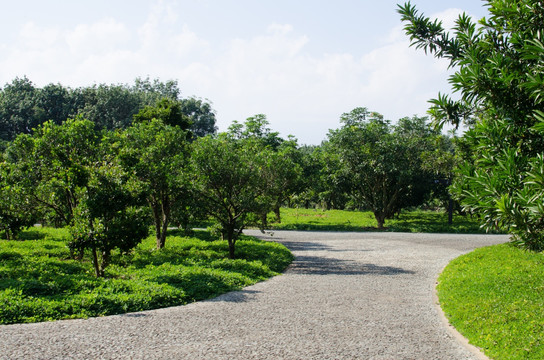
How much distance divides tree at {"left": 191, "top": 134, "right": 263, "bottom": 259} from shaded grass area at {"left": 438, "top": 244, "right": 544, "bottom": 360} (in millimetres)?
7195

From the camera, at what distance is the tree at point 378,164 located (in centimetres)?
3030

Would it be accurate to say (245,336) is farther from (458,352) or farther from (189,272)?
(189,272)

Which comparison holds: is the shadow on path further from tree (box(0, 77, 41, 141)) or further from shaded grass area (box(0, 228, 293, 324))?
tree (box(0, 77, 41, 141))

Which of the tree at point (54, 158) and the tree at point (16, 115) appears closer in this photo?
the tree at point (54, 158)

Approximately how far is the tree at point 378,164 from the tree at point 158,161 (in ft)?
50.7

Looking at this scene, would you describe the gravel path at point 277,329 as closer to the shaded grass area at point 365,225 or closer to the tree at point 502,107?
the tree at point 502,107

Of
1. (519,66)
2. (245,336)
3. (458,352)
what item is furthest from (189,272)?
(519,66)

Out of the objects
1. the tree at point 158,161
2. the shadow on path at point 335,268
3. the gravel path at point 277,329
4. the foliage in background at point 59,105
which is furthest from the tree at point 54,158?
the foliage in background at point 59,105

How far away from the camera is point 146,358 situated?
250 inches

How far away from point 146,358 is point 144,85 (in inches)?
3946

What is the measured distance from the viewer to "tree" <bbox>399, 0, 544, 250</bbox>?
5.31 m

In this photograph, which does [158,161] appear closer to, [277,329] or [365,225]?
[277,329]

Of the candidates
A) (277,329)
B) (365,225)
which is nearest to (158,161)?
(277,329)

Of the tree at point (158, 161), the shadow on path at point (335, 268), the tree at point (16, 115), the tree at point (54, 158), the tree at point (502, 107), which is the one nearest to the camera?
the tree at point (502, 107)
